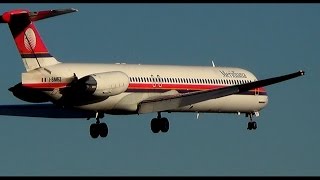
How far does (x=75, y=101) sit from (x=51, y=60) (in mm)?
2514

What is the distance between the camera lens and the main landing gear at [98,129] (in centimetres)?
9138

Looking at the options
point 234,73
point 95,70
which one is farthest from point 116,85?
point 234,73

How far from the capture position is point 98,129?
300 feet

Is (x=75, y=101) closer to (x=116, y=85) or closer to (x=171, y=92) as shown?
(x=116, y=85)

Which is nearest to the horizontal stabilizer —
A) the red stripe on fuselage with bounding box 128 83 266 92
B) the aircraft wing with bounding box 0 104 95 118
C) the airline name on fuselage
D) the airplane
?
the airplane

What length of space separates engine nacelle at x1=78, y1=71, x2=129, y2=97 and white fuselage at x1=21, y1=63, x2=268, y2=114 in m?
0.34

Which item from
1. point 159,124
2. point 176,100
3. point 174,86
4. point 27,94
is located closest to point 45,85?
point 27,94

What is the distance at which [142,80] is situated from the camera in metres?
91.5

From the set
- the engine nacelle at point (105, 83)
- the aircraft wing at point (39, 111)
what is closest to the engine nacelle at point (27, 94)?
the engine nacelle at point (105, 83)

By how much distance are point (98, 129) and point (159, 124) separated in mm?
3606

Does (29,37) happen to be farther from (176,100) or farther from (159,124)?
(159,124)

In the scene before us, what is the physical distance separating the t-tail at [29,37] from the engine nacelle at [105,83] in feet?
8.36

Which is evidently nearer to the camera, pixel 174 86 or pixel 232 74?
pixel 174 86

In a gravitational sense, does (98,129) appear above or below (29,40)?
below
